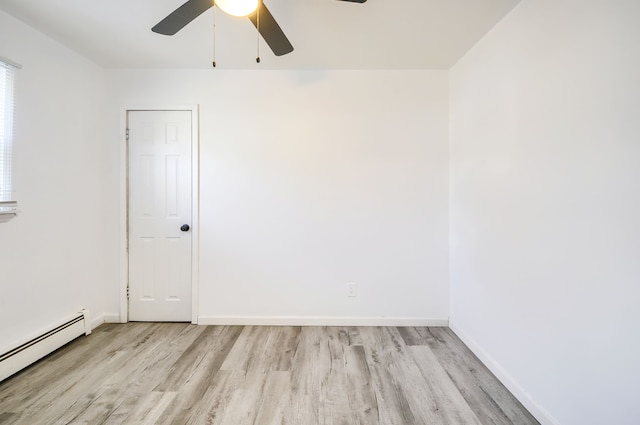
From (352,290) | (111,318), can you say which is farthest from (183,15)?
(111,318)

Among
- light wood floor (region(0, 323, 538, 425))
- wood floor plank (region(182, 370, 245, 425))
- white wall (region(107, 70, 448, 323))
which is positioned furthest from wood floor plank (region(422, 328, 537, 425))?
wood floor plank (region(182, 370, 245, 425))

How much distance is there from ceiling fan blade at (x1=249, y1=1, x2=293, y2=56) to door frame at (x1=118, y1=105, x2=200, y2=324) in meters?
1.33

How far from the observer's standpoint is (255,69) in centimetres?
273

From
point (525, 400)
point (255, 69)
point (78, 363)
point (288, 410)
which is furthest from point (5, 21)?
point (525, 400)

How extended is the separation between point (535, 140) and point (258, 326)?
8.86 ft

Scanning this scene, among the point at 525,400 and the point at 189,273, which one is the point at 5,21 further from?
the point at 525,400

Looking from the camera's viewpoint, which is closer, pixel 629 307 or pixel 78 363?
pixel 629 307

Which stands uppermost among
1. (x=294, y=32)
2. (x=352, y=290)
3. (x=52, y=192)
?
(x=294, y=32)

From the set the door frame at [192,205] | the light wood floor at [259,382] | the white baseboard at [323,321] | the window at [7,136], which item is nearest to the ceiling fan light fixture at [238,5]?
the door frame at [192,205]

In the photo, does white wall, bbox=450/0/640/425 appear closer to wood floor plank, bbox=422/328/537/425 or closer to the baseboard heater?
wood floor plank, bbox=422/328/537/425

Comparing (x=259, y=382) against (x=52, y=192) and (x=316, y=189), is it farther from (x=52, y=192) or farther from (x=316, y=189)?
(x=52, y=192)

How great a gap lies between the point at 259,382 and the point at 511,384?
1.68m

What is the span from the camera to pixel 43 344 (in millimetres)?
2150

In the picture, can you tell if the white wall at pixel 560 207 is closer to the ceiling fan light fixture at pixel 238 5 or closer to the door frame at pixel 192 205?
the ceiling fan light fixture at pixel 238 5
